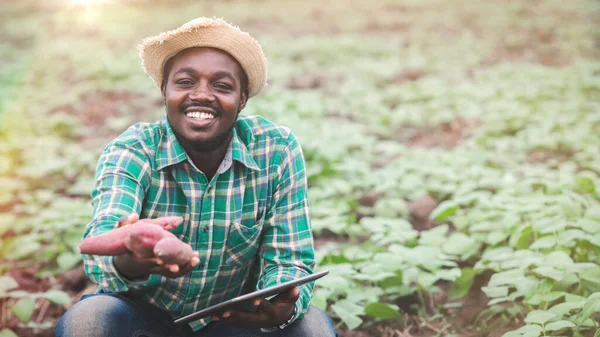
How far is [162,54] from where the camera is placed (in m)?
1.83

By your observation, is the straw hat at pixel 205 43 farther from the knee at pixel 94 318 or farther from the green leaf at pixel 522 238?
the green leaf at pixel 522 238

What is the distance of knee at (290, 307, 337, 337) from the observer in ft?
6.02

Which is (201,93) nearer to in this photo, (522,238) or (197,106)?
(197,106)

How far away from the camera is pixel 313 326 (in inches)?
73.2

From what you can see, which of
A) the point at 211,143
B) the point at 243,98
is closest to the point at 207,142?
the point at 211,143

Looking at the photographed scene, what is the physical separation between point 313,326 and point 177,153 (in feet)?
2.36

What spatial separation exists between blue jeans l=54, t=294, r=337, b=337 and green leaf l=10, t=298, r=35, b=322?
0.56 metres

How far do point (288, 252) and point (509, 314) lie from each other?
40.8 inches

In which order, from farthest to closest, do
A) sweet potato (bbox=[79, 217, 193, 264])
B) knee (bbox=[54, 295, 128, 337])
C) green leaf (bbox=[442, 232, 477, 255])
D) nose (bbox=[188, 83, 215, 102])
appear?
1. green leaf (bbox=[442, 232, 477, 255])
2. nose (bbox=[188, 83, 215, 102])
3. knee (bbox=[54, 295, 128, 337])
4. sweet potato (bbox=[79, 217, 193, 264])

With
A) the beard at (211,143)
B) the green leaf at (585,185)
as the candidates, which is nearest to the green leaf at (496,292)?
the beard at (211,143)

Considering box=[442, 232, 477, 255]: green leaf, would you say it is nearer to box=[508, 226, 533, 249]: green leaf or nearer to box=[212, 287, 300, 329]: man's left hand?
box=[508, 226, 533, 249]: green leaf

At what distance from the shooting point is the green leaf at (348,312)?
84.7 inches

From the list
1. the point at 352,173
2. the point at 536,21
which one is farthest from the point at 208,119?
the point at 536,21

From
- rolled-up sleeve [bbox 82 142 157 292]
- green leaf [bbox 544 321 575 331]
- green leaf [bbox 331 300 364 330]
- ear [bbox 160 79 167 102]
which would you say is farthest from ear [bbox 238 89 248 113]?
green leaf [bbox 544 321 575 331]
